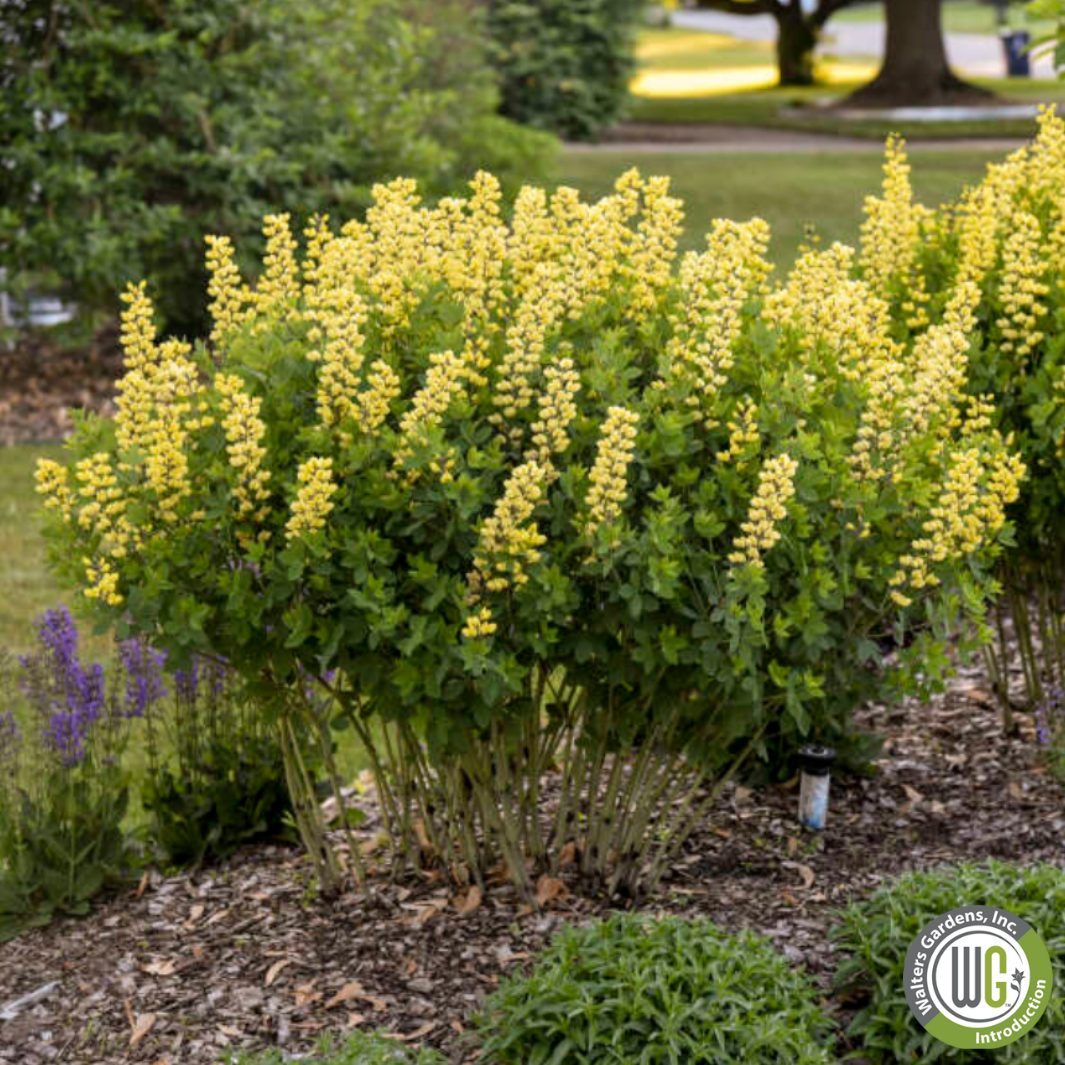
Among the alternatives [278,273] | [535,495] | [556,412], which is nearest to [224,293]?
[278,273]

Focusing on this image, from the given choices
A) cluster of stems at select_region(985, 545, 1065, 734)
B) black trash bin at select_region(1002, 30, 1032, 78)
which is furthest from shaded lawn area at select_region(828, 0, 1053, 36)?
cluster of stems at select_region(985, 545, 1065, 734)

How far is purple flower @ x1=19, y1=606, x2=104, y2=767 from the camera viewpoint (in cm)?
426

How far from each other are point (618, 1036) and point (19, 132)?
8300 millimetres

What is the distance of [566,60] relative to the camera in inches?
816

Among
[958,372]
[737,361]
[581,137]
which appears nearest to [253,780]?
[737,361]

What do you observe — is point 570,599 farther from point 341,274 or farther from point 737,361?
point 341,274

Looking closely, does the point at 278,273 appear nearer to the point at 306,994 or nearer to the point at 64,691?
the point at 64,691

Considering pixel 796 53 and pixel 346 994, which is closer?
pixel 346 994

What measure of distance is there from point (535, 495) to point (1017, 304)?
1922 millimetres

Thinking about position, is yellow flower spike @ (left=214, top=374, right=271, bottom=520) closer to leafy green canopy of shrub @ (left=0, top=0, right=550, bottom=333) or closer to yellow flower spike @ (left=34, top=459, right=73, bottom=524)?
yellow flower spike @ (left=34, top=459, right=73, bottom=524)

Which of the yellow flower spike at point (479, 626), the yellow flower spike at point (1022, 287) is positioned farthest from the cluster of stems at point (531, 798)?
the yellow flower spike at point (1022, 287)

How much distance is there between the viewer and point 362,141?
1066cm

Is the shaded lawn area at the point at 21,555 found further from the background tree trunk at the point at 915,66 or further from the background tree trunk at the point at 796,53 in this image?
the background tree trunk at the point at 796,53

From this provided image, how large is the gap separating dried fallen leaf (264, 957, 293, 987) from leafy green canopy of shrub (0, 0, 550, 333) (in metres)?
6.00
